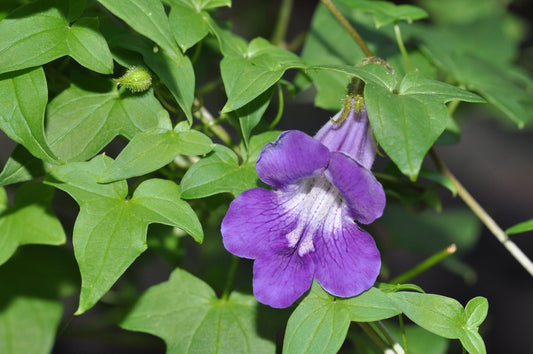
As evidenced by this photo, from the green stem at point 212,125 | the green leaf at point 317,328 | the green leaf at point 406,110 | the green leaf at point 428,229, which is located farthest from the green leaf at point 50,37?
the green leaf at point 428,229

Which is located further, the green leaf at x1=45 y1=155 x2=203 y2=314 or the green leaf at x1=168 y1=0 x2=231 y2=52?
the green leaf at x1=168 y1=0 x2=231 y2=52

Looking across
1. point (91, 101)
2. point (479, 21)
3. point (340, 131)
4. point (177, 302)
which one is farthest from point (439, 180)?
point (479, 21)

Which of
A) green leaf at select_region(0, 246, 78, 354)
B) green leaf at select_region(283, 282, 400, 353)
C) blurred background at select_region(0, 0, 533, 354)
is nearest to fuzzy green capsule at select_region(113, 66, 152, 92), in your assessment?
green leaf at select_region(283, 282, 400, 353)

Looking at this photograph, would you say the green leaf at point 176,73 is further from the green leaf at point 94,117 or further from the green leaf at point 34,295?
the green leaf at point 34,295

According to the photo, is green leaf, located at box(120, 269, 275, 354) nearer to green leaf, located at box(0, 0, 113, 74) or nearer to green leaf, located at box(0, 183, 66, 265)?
green leaf, located at box(0, 183, 66, 265)

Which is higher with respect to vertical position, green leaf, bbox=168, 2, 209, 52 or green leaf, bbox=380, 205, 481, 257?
green leaf, bbox=168, 2, 209, 52

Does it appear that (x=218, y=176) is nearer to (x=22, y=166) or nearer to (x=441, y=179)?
(x=22, y=166)
